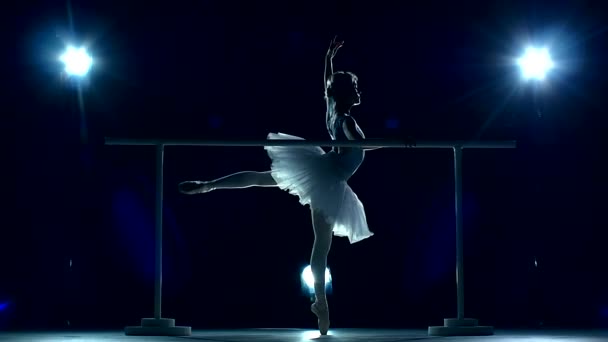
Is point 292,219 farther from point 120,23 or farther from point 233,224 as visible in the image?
point 120,23

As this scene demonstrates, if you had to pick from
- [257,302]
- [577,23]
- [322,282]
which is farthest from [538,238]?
[322,282]

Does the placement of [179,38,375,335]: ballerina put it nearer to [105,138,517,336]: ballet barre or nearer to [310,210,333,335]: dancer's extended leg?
[310,210,333,335]: dancer's extended leg

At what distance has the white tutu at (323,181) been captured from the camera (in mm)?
4316

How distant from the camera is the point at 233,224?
6035 millimetres

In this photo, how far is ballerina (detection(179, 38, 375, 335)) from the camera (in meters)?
4.33

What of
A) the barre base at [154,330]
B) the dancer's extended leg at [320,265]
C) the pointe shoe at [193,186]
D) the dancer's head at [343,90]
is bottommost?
the barre base at [154,330]

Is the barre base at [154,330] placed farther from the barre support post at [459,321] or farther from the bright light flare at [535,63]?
the bright light flare at [535,63]

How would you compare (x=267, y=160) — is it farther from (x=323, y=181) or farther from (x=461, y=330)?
(x=461, y=330)

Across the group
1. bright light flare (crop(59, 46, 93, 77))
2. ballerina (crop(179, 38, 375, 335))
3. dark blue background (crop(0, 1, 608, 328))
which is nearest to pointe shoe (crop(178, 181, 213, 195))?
ballerina (crop(179, 38, 375, 335))

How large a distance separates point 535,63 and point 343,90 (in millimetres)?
2009

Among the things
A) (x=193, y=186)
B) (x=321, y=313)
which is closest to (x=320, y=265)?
(x=321, y=313)

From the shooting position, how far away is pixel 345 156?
4.43m

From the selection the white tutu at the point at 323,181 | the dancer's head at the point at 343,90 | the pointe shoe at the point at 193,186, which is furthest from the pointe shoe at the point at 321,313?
the dancer's head at the point at 343,90

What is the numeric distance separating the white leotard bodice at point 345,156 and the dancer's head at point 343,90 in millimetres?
88
